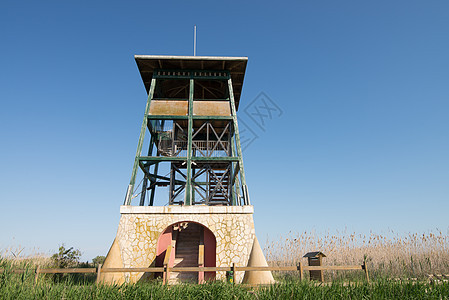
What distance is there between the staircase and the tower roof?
9028mm

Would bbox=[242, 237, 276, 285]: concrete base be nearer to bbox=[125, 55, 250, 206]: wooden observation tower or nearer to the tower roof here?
bbox=[125, 55, 250, 206]: wooden observation tower

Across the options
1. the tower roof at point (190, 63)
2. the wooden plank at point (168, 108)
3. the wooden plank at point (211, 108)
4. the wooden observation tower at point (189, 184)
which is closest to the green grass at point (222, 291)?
the wooden observation tower at point (189, 184)

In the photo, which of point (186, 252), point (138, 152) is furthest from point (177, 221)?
point (138, 152)

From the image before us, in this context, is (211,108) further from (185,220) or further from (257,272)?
(257,272)

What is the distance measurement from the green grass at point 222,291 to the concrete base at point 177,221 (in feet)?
16.2

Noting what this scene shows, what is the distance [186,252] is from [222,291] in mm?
7570

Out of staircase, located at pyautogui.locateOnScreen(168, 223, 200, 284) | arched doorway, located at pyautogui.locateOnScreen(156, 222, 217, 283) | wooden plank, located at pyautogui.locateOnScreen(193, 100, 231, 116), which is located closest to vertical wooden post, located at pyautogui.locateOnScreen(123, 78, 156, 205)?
arched doorway, located at pyautogui.locateOnScreen(156, 222, 217, 283)

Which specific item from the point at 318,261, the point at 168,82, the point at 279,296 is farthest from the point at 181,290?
the point at 168,82

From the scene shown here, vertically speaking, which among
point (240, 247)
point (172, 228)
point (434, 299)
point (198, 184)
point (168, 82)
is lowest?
point (434, 299)

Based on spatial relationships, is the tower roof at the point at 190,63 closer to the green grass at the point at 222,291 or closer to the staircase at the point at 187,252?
the staircase at the point at 187,252

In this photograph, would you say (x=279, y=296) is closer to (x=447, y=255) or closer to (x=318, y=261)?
(x=318, y=261)

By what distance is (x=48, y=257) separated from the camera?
1603 cm

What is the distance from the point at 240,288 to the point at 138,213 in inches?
273

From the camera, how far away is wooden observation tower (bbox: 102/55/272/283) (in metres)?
12.8
